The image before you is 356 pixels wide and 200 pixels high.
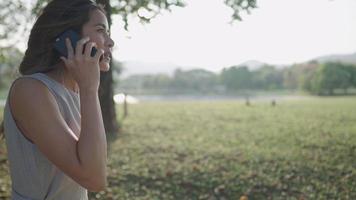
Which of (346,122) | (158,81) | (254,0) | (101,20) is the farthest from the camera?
(158,81)

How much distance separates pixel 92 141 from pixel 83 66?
28cm

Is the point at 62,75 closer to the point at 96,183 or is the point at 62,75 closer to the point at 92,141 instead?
the point at 92,141

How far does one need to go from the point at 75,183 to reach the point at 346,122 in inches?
542

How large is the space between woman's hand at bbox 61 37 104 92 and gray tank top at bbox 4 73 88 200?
0.33 feet

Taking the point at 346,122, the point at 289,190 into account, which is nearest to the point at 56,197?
the point at 289,190

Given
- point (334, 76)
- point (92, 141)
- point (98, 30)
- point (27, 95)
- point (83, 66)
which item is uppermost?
point (334, 76)

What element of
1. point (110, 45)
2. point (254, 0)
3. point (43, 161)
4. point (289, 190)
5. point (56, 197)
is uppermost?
point (254, 0)

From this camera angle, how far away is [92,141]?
1.50 m

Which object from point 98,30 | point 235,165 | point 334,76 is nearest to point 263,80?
point 334,76

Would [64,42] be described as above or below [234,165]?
above

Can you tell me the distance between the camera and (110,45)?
1791 millimetres

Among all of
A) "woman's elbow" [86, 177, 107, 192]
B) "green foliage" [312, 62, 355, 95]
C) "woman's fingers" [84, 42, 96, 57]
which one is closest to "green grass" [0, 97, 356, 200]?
"woman's elbow" [86, 177, 107, 192]

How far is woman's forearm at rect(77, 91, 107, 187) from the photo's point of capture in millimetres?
1486

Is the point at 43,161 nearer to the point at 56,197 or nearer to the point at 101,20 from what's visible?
the point at 56,197
